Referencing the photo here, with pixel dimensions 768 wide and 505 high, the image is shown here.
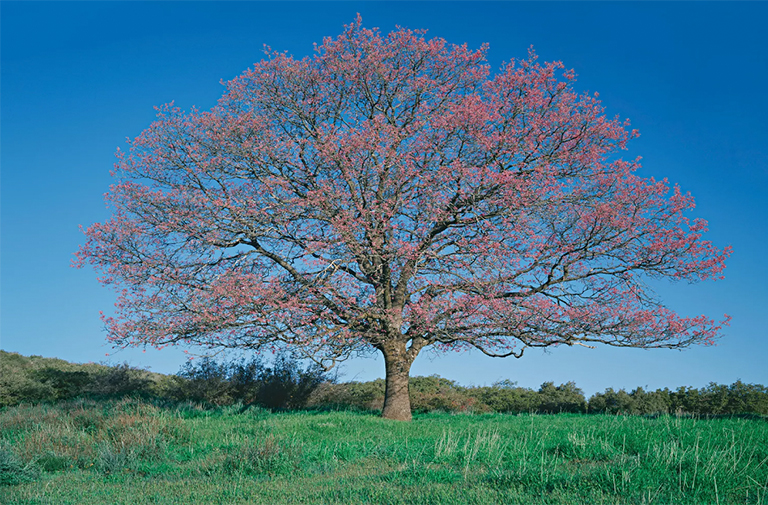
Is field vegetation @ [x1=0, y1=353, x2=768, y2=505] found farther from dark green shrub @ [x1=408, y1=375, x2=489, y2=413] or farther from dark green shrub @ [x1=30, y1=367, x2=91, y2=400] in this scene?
dark green shrub @ [x1=30, y1=367, x2=91, y2=400]

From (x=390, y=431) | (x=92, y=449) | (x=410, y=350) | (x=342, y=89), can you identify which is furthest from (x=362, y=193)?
(x=92, y=449)

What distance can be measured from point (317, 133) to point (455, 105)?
412cm

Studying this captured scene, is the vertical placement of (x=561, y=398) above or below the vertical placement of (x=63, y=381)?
above

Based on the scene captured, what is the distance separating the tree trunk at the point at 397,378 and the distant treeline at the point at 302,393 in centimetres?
356

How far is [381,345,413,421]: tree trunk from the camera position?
51.9ft

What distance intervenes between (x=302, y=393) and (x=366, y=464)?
42.6 ft

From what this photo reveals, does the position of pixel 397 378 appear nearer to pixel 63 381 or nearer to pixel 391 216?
pixel 391 216

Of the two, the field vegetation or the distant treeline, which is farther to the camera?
the distant treeline

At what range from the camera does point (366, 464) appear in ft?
28.0

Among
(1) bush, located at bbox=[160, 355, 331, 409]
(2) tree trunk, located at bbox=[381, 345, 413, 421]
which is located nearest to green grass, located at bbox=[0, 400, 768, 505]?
(2) tree trunk, located at bbox=[381, 345, 413, 421]

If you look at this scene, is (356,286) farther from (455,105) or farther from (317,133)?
(455,105)

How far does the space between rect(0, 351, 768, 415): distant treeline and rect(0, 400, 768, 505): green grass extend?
7.84m

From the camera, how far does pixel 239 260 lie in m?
16.0

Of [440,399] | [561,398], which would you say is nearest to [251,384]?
[440,399]
